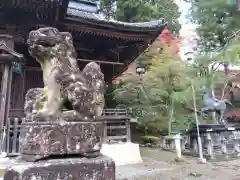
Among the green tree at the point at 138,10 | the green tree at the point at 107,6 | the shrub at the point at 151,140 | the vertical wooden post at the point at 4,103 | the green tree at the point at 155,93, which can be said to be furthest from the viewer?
the green tree at the point at 107,6

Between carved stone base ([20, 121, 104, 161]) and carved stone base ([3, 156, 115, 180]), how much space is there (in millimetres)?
89

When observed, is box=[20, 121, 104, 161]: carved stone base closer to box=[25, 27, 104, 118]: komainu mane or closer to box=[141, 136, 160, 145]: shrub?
box=[25, 27, 104, 118]: komainu mane

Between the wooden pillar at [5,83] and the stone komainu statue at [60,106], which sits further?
the wooden pillar at [5,83]

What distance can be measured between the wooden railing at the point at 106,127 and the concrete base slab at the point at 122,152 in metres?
0.27

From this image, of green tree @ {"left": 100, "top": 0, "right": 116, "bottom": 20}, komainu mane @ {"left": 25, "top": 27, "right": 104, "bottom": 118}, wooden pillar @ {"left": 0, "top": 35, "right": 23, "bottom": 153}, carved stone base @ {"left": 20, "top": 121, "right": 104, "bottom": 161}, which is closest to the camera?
carved stone base @ {"left": 20, "top": 121, "right": 104, "bottom": 161}

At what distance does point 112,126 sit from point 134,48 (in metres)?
3.57

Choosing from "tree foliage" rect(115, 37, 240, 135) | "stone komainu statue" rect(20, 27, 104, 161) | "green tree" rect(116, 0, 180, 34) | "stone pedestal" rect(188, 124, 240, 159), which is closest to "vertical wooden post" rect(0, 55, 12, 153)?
"stone komainu statue" rect(20, 27, 104, 161)

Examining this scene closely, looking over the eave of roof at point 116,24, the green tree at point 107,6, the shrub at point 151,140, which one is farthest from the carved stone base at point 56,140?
the green tree at point 107,6

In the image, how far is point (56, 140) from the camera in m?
2.55

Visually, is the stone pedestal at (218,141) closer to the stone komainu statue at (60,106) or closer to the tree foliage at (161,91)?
the tree foliage at (161,91)

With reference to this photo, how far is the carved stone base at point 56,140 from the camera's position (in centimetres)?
252

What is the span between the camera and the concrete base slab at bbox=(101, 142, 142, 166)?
8.03 meters

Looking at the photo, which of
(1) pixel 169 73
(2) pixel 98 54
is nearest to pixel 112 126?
(2) pixel 98 54

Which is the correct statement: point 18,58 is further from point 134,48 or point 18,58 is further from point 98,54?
point 134,48
